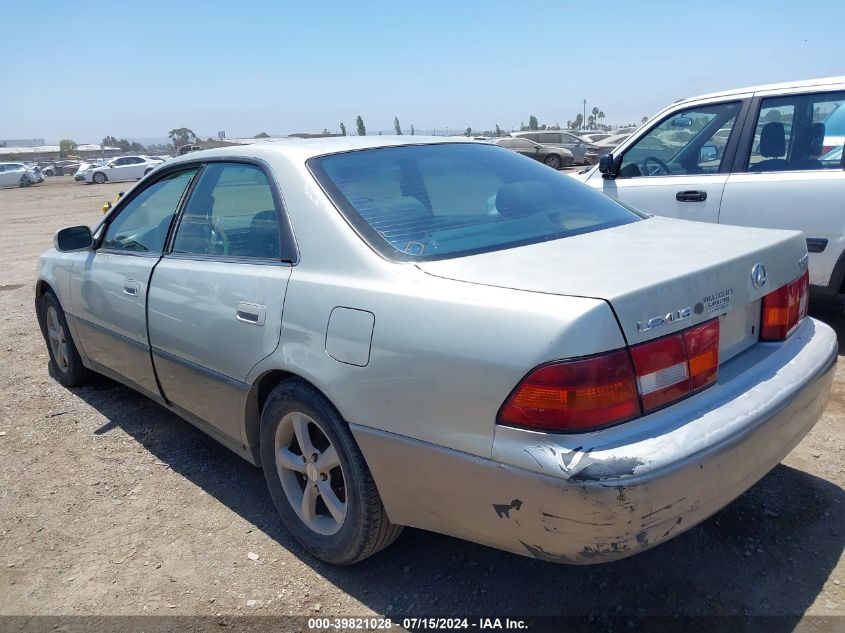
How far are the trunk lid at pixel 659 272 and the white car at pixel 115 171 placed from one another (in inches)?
1533

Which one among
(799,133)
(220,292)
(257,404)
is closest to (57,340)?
(220,292)

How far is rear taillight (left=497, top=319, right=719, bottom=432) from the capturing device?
1.84 m

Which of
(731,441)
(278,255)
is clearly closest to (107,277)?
(278,255)

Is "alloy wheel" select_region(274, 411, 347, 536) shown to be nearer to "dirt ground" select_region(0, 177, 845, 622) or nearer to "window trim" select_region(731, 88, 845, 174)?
"dirt ground" select_region(0, 177, 845, 622)

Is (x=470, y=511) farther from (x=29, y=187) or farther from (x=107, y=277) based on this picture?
(x=29, y=187)

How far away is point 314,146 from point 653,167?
3.42 meters

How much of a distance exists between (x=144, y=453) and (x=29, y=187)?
135 ft

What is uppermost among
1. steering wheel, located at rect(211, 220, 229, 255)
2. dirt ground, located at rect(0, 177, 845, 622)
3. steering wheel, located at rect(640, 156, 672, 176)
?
steering wheel, located at rect(211, 220, 229, 255)

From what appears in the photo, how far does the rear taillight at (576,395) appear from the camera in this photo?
184 centimetres

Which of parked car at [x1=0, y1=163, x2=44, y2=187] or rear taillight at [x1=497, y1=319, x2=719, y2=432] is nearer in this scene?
rear taillight at [x1=497, y1=319, x2=719, y2=432]

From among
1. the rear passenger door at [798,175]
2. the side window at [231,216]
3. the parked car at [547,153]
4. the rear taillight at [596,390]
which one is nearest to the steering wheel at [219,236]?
the side window at [231,216]

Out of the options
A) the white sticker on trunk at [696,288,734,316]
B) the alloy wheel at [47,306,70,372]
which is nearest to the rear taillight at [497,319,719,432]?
the white sticker on trunk at [696,288,734,316]

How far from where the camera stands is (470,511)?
2.06 m

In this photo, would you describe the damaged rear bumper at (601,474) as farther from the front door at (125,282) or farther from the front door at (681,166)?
the front door at (681,166)
